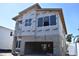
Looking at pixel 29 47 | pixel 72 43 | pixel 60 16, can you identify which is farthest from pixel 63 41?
pixel 29 47

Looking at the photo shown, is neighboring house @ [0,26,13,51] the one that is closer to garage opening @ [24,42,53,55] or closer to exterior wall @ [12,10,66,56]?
exterior wall @ [12,10,66,56]

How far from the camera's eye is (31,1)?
3990 mm

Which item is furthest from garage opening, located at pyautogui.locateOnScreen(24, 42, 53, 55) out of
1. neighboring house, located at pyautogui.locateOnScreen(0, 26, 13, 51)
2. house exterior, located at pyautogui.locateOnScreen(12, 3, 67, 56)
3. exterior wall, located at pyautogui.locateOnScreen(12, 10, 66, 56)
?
neighboring house, located at pyautogui.locateOnScreen(0, 26, 13, 51)

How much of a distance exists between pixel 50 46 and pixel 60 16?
43.2 inches

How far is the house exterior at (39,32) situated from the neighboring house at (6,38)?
18 cm

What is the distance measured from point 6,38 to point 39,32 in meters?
1.19

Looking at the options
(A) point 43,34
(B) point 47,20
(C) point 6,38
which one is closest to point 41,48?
(A) point 43,34

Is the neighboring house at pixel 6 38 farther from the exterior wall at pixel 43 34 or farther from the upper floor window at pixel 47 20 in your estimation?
the upper floor window at pixel 47 20

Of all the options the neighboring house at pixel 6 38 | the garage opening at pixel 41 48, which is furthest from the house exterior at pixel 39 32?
the neighboring house at pixel 6 38

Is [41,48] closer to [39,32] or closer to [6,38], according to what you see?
[39,32]

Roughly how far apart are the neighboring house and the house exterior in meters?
0.18

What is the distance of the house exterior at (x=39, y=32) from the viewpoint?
446cm

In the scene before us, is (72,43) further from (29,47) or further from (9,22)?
(9,22)

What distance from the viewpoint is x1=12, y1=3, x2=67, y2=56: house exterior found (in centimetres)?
446
